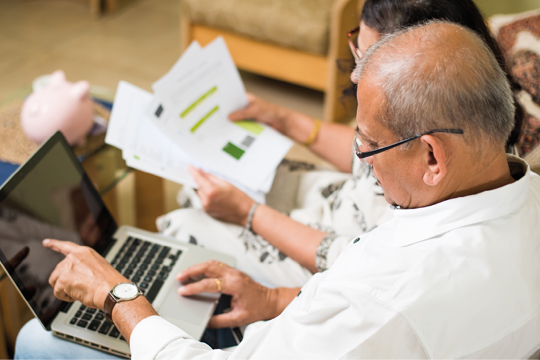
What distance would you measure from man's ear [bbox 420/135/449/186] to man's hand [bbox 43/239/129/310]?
1.63ft

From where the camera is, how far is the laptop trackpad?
0.88 meters

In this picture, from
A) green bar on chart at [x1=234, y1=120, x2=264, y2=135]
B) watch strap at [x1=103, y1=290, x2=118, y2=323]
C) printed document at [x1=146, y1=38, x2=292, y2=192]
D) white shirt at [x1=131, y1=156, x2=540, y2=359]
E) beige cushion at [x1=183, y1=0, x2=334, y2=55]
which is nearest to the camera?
white shirt at [x1=131, y1=156, x2=540, y2=359]

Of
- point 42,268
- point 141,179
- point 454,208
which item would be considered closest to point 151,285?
point 42,268

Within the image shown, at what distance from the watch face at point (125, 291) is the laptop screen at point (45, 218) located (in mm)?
150

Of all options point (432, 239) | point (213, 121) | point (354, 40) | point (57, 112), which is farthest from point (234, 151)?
point (432, 239)

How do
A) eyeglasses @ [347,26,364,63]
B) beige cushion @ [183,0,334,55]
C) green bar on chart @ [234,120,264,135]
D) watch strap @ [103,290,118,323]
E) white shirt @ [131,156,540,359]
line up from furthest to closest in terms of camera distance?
beige cushion @ [183,0,334,55], green bar on chart @ [234,120,264,135], eyeglasses @ [347,26,364,63], watch strap @ [103,290,118,323], white shirt @ [131,156,540,359]

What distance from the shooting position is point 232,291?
0.91 metres

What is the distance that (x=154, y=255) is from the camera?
99 cm

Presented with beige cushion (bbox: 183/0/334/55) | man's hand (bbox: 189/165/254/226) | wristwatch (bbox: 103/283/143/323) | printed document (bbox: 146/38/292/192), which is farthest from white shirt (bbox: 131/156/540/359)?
beige cushion (bbox: 183/0/334/55)

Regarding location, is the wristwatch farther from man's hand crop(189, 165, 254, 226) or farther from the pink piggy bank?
the pink piggy bank

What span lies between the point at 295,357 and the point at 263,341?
2.4 inches

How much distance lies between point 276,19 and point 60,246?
165cm

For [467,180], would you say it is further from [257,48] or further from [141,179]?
[257,48]

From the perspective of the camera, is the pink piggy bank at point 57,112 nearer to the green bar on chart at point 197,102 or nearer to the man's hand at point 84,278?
the green bar on chart at point 197,102
